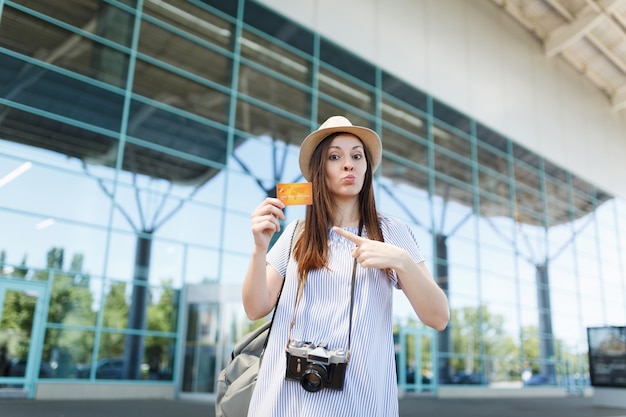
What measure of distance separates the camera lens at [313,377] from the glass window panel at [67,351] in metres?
9.99

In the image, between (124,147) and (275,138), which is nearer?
(124,147)

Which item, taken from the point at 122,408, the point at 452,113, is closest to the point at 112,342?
the point at 122,408

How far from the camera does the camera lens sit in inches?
50.1

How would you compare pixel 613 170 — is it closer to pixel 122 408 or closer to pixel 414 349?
pixel 414 349

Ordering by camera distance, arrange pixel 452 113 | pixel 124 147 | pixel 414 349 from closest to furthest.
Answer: pixel 124 147
pixel 414 349
pixel 452 113

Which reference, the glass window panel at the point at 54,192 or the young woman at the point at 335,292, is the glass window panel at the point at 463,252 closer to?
the glass window panel at the point at 54,192

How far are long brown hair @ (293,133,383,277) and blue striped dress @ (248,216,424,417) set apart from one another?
0.10 feet

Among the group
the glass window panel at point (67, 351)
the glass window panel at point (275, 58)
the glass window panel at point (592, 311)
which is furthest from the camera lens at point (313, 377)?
the glass window panel at point (592, 311)

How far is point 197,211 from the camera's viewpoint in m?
12.1

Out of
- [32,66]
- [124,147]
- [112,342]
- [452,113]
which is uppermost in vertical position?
[452,113]

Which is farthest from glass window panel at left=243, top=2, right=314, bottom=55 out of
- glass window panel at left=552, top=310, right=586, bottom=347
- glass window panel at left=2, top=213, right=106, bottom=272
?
glass window panel at left=552, top=310, right=586, bottom=347

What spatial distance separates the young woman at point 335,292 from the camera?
1308 mm

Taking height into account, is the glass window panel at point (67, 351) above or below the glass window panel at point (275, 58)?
below

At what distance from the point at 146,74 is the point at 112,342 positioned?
5632mm
